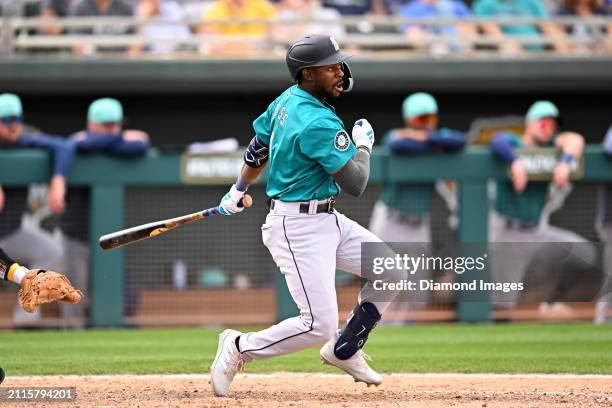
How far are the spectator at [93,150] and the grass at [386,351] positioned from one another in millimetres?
595

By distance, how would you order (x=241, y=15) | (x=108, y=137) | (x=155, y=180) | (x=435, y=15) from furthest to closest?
1. (x=435, y=15)
2. (x=241, y=15)
3. (x=155, y=180)
4. (x=108, y=137)

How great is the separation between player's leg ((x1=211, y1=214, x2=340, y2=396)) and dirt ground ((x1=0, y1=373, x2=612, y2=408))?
31 cm

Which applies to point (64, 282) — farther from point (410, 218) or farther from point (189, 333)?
→ point (410, 218)

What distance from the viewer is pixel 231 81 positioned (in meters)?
11.4

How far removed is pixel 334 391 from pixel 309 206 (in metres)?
1.15

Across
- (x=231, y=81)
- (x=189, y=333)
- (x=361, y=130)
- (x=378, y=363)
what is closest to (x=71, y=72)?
(x=231, y=81)

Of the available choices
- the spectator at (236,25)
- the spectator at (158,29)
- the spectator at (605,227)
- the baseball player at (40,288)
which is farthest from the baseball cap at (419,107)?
the baseball player at (40,288)

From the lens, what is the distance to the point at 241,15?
1150 centimetres

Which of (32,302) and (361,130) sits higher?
(361,130)

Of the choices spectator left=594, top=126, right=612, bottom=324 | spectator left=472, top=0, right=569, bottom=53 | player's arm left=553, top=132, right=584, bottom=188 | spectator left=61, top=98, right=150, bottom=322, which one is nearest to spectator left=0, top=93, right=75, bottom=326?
spectator left=61, top=98, right=150, bottom=322

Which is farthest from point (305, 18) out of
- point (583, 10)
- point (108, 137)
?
point (583, 10)

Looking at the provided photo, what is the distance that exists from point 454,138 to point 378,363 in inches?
112

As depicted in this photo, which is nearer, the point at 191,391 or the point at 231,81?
the point at 191,391

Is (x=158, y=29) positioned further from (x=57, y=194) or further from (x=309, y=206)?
(x=309, y=206)
